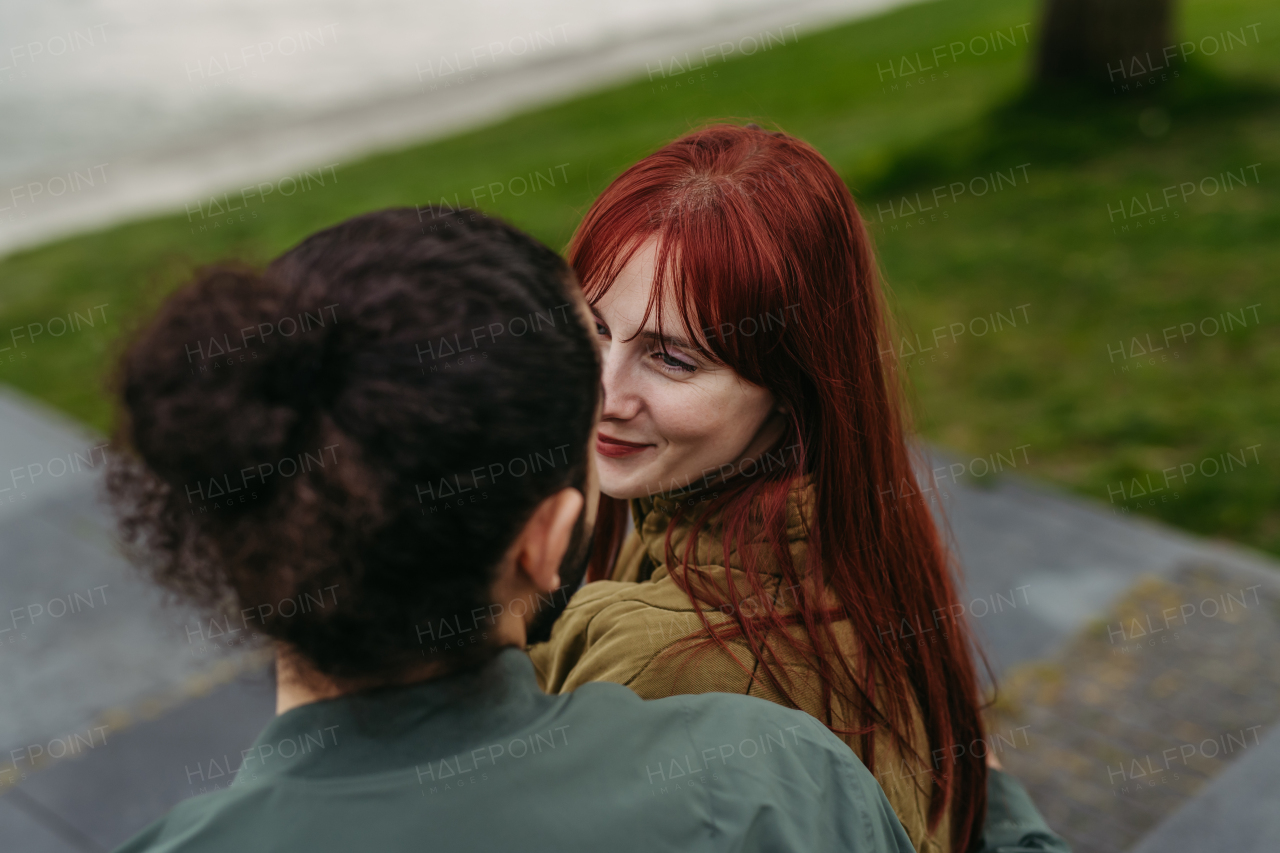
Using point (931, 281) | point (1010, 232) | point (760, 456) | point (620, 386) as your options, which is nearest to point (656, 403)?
point (620, 386)

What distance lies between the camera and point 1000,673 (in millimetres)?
3855

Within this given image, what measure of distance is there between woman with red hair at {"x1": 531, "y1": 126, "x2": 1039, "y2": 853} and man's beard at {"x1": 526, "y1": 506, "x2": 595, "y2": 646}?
212 mm

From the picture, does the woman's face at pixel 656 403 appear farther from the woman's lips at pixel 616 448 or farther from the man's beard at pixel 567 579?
the man's beard at pixel 567 579

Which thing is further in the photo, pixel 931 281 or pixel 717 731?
pixel 931 281

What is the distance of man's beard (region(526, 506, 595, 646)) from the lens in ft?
3.90

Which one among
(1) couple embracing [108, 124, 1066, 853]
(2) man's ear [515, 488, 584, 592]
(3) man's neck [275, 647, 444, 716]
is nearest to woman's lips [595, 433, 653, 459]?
(1) couple embracing [108, 124, 1066, 853]

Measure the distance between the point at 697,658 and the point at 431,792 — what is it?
52cm

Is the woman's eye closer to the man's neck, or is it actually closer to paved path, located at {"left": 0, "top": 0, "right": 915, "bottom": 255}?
the man's neck

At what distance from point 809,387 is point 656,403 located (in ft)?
0.80

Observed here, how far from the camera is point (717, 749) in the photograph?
1.07m

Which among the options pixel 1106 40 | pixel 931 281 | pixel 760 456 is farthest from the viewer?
pixel 1106 40

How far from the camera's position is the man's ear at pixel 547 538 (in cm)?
108

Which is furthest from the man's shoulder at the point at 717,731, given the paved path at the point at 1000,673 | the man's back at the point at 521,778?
the paved path at the point at 1000,673

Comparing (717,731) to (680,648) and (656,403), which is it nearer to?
(680,648)
